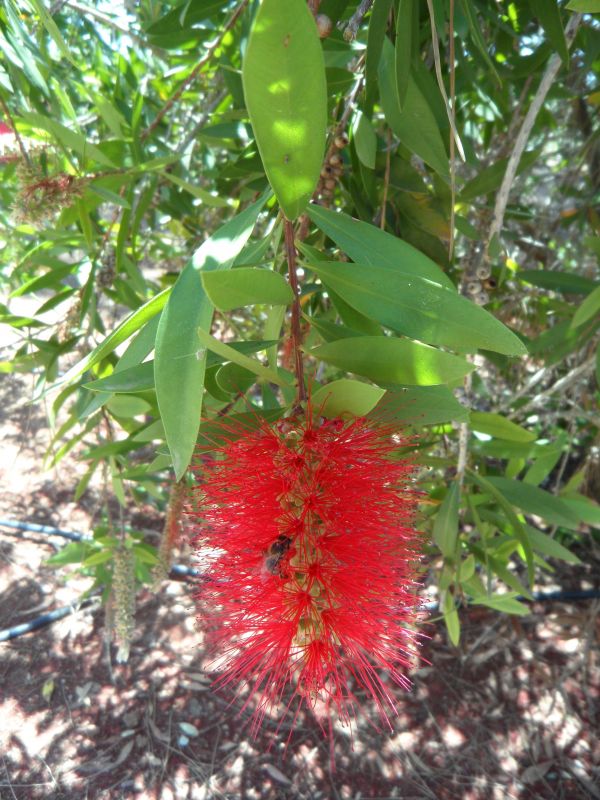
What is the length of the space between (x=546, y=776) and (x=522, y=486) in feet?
4.26

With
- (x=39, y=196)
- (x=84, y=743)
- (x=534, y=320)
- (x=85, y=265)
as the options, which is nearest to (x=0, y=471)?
(x=84, y=743)

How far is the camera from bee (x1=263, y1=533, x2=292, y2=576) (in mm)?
603

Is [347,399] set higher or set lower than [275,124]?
lower

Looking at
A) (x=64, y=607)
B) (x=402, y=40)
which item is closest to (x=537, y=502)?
(x=402, y=40)

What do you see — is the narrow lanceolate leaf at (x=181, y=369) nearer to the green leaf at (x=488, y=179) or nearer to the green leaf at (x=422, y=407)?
the green leaf at (x=422, y=407)

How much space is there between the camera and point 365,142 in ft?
2.59

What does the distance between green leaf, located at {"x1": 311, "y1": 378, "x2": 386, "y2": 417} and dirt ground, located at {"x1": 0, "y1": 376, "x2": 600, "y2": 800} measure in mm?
1238

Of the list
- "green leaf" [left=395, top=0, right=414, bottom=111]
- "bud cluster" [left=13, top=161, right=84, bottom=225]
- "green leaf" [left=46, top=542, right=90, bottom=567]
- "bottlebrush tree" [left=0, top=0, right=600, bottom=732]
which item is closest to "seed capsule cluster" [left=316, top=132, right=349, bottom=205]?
"bottlebrush tree" [left=0, top=0, right=600, bottom=732]

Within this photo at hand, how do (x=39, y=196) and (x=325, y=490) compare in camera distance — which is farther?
(x=39, y=196)

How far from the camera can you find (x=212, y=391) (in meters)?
0.64

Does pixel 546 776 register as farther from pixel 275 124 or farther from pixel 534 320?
pixel 275 124

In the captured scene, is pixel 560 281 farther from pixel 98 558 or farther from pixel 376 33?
pixel 98 558

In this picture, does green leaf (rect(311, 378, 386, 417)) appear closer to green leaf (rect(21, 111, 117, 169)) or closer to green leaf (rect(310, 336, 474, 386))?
green leaf (rect(310, 336, 474, 386))

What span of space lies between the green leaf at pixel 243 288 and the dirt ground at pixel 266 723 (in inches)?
52.7
